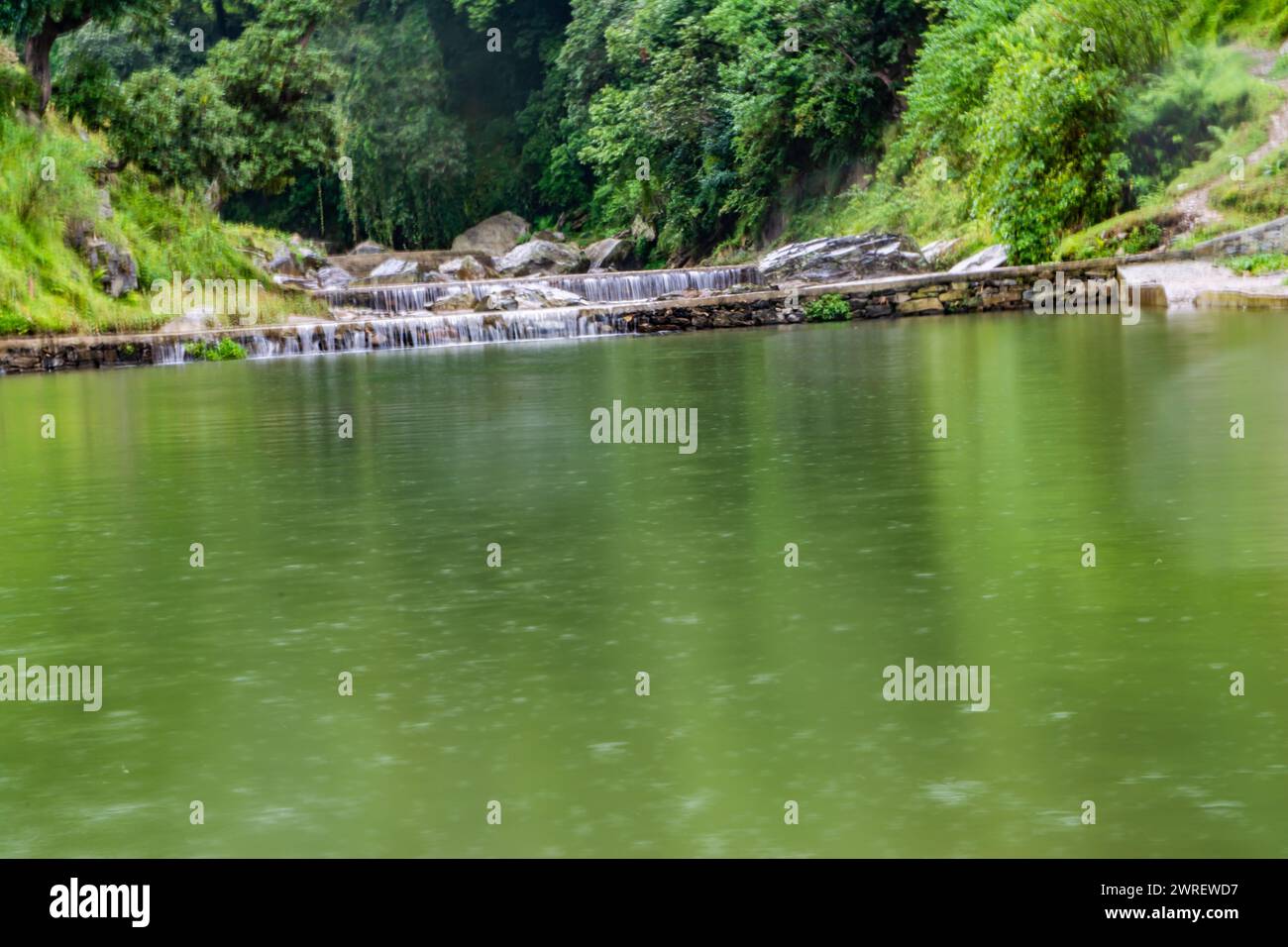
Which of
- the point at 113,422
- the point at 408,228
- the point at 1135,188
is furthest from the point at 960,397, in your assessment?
the point at 408,228

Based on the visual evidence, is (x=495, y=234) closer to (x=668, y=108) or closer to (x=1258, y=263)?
(x=668, y=108)

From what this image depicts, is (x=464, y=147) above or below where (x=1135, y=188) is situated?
above

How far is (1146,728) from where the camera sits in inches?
180

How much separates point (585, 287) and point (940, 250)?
23.7 feet

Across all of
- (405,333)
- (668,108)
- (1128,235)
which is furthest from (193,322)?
(668,108)

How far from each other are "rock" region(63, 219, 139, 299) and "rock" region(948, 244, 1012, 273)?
1349 cm

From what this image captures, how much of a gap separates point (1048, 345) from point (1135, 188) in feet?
39.4

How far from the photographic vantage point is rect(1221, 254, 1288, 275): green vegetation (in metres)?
24.2

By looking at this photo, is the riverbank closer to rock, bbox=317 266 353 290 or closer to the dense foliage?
the dense foliage

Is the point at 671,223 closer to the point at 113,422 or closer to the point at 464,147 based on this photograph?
the point at 464,147

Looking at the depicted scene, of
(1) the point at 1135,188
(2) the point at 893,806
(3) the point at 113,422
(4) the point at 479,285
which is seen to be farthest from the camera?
(4) the point at 479,285

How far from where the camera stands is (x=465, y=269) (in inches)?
1756

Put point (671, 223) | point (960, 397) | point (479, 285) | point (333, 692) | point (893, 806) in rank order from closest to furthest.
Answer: point (893, 806), point (333, 692), point (960, 397), point (479, 285), point (671, 223)

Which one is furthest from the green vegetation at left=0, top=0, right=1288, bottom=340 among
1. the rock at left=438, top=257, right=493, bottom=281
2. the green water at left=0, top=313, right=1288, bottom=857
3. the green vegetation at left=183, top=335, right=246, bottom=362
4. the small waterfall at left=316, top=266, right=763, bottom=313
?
the green water at left=0, top=313, right=1288, bottom=857
